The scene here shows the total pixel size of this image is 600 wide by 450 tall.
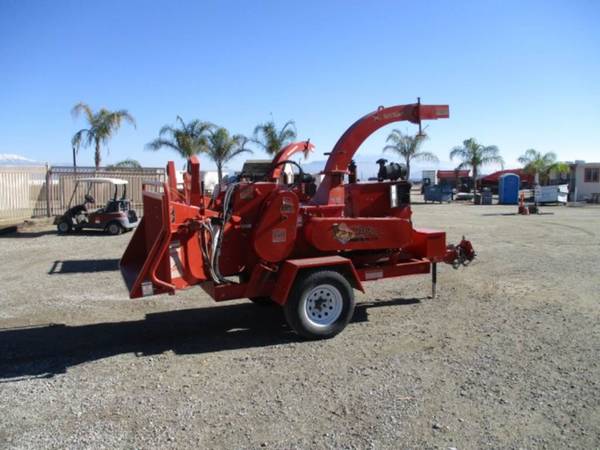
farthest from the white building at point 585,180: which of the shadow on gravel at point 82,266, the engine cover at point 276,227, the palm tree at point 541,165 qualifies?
the engine cover at point 276,227

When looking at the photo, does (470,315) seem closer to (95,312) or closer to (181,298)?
(181,298)

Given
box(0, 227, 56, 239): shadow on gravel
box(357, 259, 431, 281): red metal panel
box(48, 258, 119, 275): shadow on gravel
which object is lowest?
box(48, 258, 119, 275): shadow on gravel

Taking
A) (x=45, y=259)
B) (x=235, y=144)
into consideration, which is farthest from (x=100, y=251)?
(x=235, y=144)

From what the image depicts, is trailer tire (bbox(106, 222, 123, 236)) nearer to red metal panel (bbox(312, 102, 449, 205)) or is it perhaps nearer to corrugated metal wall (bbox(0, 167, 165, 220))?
corrugated metal wall (bbox(0, 167, 165, 220))

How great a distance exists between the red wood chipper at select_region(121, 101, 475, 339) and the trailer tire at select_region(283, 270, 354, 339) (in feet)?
0.04

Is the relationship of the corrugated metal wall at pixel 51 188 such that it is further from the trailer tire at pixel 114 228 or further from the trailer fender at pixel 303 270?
the trailer fender at pixel 303 270

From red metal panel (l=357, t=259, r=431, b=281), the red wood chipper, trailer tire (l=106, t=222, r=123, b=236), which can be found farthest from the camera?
trailer tire (l=106, t=222, r=123, b=236)

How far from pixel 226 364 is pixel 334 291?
1609 millimetres

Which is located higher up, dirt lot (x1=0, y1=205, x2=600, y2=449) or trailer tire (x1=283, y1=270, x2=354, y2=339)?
trailer tire (x1=283, y1=270, x2=354, y2=339)

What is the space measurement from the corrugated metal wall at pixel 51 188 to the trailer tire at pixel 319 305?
56.9 feet

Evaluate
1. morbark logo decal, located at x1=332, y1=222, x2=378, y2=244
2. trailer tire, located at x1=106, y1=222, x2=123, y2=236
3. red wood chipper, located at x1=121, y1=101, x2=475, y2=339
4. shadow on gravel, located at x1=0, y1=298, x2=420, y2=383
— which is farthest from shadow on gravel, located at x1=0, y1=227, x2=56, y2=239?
morbark logo decal, located at x1=332, y1=222, x2=378, y2=244

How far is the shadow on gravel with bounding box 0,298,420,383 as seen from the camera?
18.6ft

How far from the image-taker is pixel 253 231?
20.9ft

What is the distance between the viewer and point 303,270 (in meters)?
6.25
